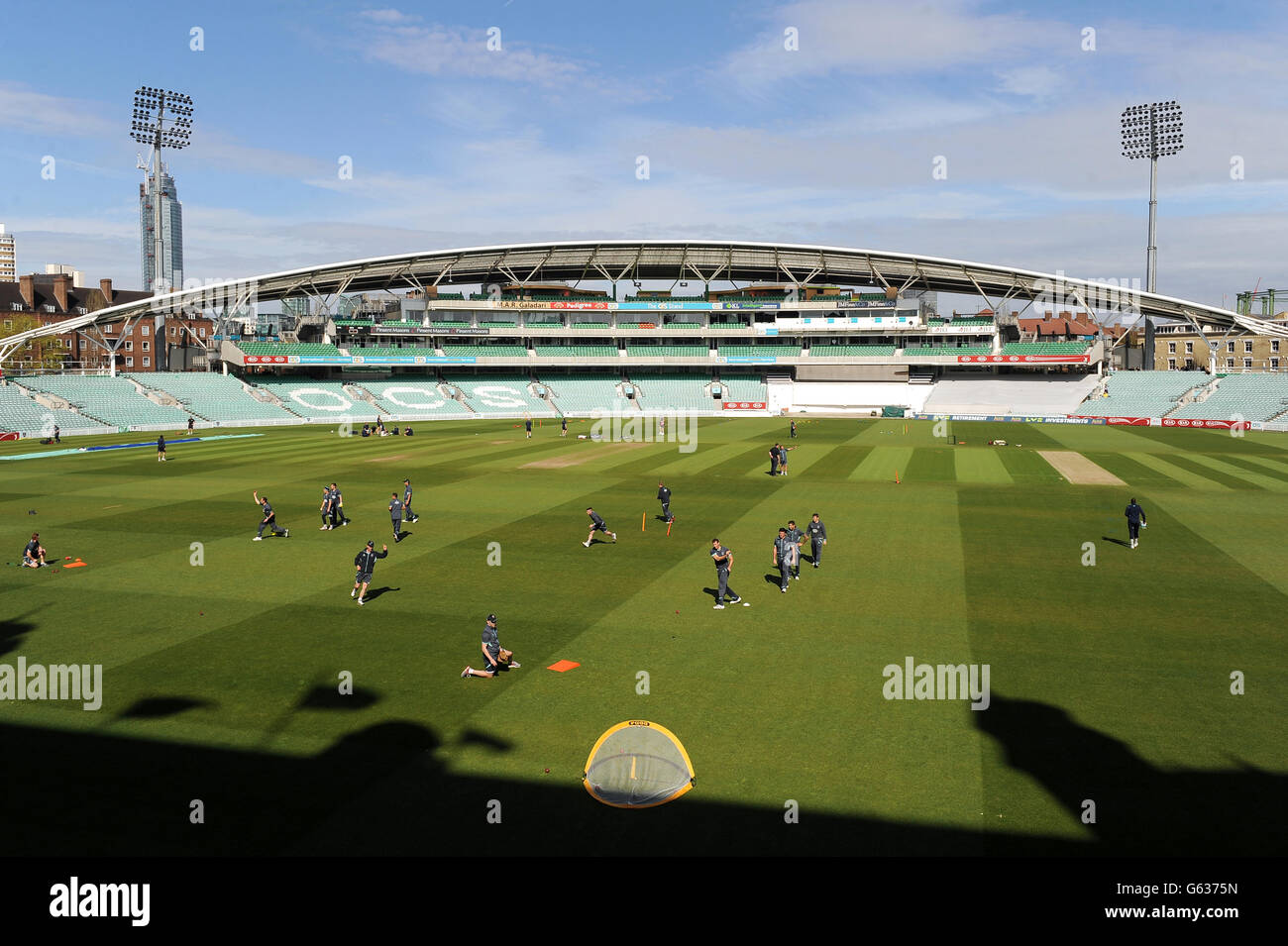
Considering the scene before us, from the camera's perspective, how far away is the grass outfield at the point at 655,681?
9.13 meters

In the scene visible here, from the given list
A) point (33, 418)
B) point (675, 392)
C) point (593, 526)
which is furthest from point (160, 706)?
point (675, 392)

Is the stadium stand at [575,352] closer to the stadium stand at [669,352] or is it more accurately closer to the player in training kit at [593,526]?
the stadium stand at [669,352]

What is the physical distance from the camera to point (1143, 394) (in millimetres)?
79562

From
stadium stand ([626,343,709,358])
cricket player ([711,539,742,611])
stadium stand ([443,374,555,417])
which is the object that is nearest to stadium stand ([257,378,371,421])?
stadium stand ([443,374,555,417])

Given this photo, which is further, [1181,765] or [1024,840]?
[1181,765]

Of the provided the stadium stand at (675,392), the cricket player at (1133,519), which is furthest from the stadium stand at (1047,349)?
the cricket player at (1133,519)

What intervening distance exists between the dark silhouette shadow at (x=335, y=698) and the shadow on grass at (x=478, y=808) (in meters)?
1.18

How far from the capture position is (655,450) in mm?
48312

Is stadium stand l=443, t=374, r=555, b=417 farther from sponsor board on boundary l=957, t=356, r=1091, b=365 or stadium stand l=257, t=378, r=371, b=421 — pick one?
sponsor board on boundary l=957, t=356, r=1091, b=365

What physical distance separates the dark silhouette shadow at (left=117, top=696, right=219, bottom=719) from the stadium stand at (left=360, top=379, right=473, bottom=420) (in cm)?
6811

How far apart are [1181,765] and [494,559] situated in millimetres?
15368

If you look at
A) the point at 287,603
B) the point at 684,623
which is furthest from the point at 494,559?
the point at 684,623

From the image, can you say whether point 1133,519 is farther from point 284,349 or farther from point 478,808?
point 284,349
